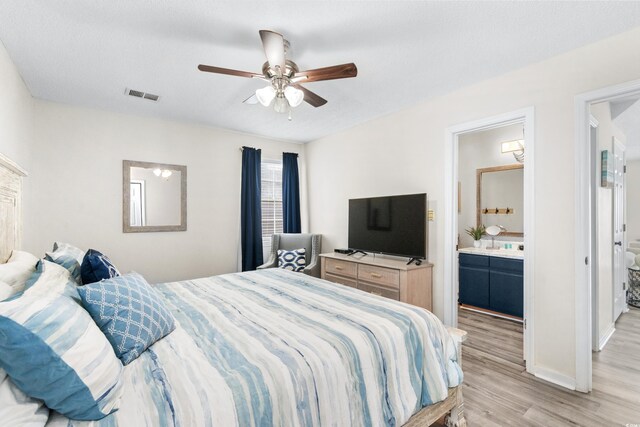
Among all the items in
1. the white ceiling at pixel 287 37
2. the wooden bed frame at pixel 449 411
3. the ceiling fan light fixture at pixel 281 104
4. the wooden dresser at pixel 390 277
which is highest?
the white ceiling at pixel 287 37

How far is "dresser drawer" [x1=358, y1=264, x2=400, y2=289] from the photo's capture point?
315cm

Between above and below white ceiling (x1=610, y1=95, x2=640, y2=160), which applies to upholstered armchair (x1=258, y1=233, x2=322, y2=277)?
below

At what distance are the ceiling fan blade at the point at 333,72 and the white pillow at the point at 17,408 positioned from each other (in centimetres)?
206

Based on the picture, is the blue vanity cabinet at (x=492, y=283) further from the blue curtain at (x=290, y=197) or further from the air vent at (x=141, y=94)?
the air vent at (x=141, y=94)

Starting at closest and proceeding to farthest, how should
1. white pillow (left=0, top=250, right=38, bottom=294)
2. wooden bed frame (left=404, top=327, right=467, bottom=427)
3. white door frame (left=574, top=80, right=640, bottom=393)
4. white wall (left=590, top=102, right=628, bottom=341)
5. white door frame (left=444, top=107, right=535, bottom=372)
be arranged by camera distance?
white pillow (left=0, top=250, right=38, bottom=294) → wooden bed frame (left=404, top=327, right=467, bottom=427) → white door frame (left=574, top=80, right=640, bottom=393) → white door frame (left=444, top=107, right=535, bottom=372) → white wall (left=590, top=102, right=628, bottom=341)

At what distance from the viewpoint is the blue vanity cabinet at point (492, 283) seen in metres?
3.67

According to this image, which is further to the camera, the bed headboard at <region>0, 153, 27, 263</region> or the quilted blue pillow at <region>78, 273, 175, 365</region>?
the bed headboard at <region>0, 153, 27, 263</region>

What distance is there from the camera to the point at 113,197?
3629 mm

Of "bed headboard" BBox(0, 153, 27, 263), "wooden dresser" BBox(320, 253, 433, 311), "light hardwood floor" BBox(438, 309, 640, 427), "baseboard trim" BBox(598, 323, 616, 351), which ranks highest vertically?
"bed headboard" BBox(0, 153, 27, 263)

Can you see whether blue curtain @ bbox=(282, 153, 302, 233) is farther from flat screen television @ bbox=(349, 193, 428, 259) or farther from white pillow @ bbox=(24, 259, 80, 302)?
white pillow @ bbox=(24, 259, 80, 302)

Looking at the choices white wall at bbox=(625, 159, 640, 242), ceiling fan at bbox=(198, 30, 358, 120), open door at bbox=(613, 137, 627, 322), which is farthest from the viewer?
white wall at bbox=(625, 159, 640, 242)

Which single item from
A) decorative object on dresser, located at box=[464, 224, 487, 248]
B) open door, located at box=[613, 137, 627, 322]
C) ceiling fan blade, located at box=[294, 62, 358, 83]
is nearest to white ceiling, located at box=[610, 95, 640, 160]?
open door, located at box=[613, 137, 627, 322]

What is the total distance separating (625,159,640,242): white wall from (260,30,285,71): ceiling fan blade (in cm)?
757

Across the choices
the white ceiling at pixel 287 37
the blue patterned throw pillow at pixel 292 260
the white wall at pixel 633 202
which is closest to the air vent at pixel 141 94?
the white ceiling at pixel 287 37
